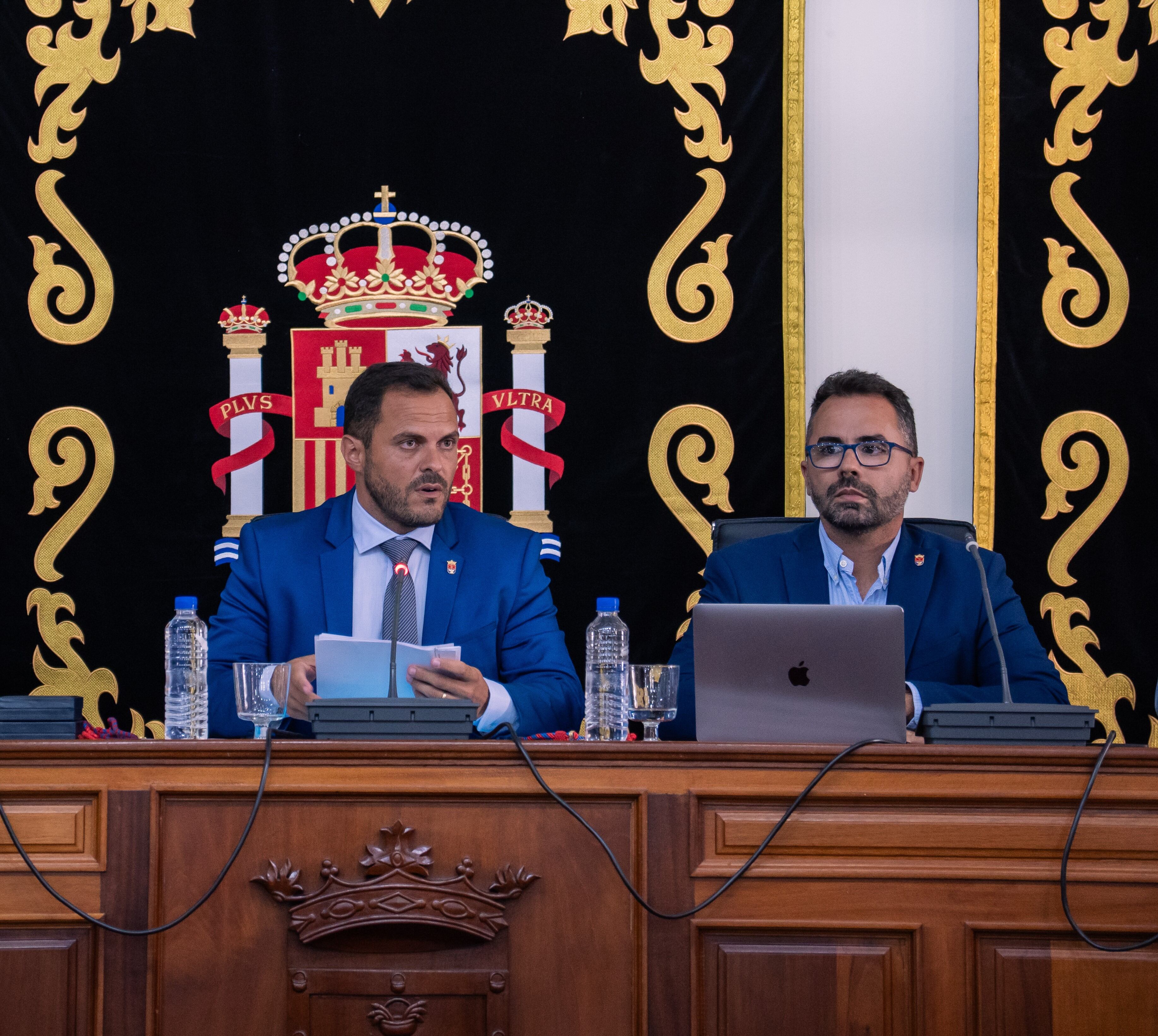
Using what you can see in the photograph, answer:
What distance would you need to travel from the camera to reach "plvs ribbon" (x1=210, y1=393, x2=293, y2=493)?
114 inches

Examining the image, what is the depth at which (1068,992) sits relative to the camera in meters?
1.48

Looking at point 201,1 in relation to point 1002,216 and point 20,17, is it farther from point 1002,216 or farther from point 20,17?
point 1002,216

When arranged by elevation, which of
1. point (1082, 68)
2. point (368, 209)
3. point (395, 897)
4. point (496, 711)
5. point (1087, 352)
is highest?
point (1082, 68)

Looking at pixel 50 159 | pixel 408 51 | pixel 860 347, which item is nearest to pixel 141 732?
pixel 50 159

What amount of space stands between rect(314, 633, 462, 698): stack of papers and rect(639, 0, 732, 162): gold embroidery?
170 centimetres

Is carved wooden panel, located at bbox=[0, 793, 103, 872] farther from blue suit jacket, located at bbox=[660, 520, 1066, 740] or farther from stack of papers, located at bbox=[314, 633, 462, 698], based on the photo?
blue suit jacket, located at bbox=[660, 520, 1066, 740]

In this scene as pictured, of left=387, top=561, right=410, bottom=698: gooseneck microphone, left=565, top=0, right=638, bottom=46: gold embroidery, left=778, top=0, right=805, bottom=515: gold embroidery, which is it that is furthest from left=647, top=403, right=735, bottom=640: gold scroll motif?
left=387, top=561, right=410, bottom=698: gooseneck microphone

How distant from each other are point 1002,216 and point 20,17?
2526mm

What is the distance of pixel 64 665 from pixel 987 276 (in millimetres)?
2469

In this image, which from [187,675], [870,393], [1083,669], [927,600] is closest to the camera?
[187,675]

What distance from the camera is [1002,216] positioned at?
2.88 m

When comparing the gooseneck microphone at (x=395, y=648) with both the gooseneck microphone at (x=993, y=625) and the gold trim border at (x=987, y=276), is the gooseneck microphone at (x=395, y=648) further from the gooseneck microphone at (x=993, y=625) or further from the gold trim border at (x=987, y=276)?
the gold trim border at (x=987, y=276)

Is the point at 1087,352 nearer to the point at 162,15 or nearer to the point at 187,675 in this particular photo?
the point at 187,675

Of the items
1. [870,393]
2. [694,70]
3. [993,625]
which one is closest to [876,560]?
[870,393]
